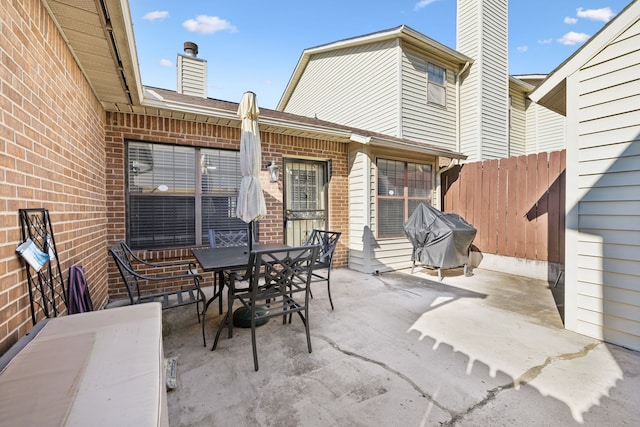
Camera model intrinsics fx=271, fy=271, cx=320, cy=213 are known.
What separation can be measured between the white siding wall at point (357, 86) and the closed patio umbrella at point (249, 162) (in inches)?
189

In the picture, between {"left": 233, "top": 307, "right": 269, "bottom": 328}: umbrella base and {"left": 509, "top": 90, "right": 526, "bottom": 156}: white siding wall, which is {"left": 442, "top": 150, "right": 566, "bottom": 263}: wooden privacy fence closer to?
{"left": 509, "top": 90, "right": 526, "bottom": 156}: white siding wall

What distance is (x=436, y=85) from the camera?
25.5 feet

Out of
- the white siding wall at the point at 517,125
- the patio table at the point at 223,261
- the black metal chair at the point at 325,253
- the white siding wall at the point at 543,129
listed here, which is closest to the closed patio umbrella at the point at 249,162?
the patio table at the point at 223,261

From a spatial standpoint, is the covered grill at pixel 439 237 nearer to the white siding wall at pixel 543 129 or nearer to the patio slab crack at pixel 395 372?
the patio slab crack at pixel 395 372

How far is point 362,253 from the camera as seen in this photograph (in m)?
5.36

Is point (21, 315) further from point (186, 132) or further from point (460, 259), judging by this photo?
point (460, 259)

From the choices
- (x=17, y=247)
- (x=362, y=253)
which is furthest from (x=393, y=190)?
(x=17, y=247)

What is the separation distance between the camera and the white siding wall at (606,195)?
2.54 metres

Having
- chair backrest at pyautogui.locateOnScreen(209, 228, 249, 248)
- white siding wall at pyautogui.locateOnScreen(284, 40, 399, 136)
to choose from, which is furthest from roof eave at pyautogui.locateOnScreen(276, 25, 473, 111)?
chair backrest at pyautogui.locateOnScreen(209, 228, 249, 248)

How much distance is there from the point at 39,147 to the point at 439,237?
5038 millimetres

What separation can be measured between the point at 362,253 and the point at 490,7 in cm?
883

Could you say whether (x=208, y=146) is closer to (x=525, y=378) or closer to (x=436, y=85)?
(x=525, y=378)

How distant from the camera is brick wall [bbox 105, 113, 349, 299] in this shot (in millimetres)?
3725

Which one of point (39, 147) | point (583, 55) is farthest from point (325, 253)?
point (583, 55)
